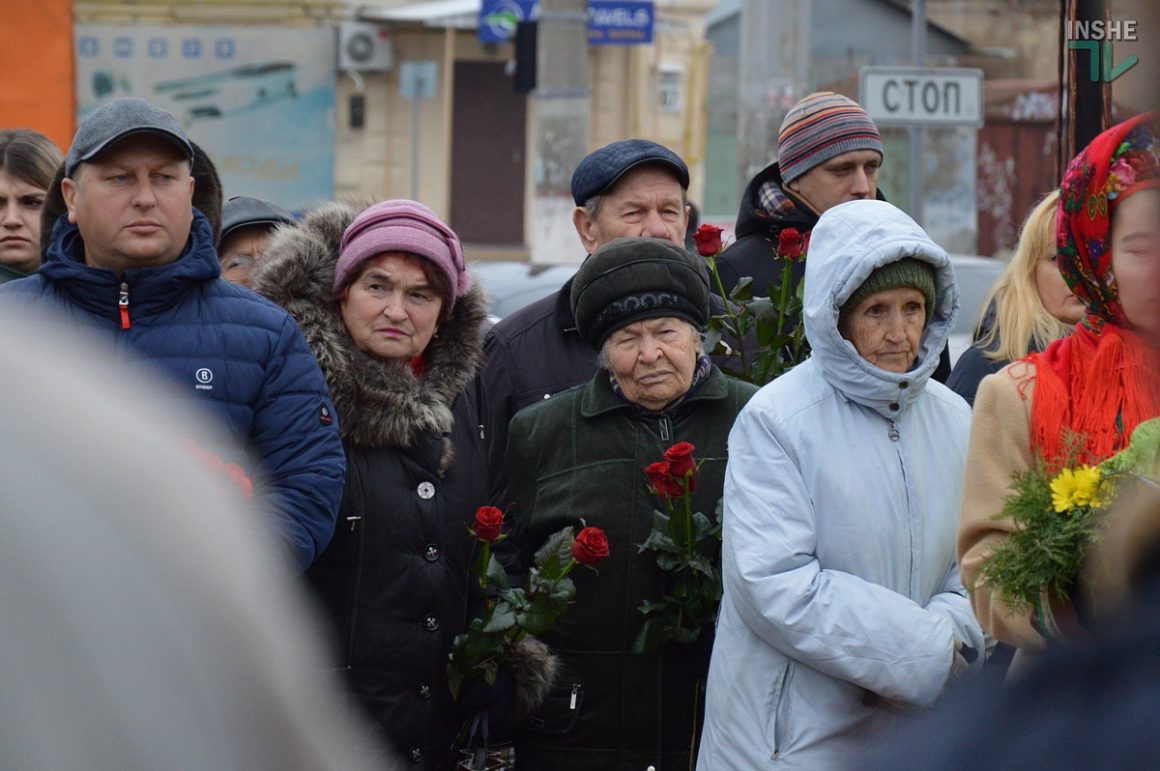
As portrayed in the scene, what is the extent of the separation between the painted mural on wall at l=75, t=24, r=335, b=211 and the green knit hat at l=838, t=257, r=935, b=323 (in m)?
18.5

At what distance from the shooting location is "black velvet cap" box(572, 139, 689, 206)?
486cm

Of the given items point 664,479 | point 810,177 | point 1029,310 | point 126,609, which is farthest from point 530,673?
point 126,609

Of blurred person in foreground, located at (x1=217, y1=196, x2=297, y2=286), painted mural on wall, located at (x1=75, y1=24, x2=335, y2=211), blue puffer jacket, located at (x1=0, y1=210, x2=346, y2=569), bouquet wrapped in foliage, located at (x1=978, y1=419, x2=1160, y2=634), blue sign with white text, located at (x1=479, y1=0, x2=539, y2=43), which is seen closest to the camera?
bouquet wrapped in foliage, located at (x1=978, y1=419, x2=1160, y2=634)

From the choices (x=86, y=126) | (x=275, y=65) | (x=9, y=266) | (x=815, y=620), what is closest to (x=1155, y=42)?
(x=815, y=620)

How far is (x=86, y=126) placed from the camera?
12.7ft

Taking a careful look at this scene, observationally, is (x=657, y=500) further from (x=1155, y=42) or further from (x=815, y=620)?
(x=1155, y=42)

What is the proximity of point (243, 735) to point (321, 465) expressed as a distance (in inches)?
97.3

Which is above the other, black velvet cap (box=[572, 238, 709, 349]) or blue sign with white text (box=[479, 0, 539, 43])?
blue sign with white text (box=[479, 0, 539, 43])

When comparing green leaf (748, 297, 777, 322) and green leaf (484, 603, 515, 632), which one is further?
green leaf (748, 297, 777, 322)

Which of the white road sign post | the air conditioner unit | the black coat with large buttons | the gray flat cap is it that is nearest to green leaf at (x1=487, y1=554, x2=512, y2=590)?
the black coat with large buttons

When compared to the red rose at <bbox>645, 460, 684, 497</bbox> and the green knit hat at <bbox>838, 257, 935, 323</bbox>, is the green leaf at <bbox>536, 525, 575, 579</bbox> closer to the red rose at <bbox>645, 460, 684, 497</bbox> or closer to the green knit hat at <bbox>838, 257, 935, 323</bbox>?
the red rose at <bbox>645, 460, 684, 497</bbox>

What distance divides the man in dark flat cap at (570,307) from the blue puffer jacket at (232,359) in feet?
2.18

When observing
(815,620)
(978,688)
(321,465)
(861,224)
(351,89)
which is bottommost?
(815,620)

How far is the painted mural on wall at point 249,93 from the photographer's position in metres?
21.9
